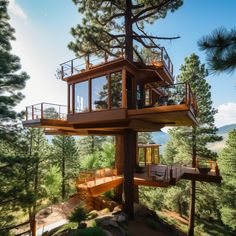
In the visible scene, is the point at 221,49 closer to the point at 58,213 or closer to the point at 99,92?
the point at 99,92

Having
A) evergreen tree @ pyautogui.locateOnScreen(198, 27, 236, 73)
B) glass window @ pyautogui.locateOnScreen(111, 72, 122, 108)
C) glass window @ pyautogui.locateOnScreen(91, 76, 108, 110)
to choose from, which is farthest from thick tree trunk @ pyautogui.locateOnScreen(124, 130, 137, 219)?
evergreen tree @ pyautogui.locateOnScreen(198, 27, 236, 73)

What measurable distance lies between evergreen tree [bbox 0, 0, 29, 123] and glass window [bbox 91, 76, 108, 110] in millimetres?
5447

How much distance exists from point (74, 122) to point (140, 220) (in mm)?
7205

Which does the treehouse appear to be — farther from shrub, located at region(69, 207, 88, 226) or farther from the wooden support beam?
shrub, located at region(69, 207, 88, 226)

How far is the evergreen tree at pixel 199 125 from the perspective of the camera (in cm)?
2095

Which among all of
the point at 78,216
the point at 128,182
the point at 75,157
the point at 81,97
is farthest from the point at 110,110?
the point at 75,157

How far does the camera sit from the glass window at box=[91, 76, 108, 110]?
11.6 m

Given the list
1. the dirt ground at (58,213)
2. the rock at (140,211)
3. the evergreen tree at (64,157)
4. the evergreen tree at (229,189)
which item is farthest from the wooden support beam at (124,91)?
the evergreen tree at (64,157)

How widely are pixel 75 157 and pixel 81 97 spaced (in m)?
20.9

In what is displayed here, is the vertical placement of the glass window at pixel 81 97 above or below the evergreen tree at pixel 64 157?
above

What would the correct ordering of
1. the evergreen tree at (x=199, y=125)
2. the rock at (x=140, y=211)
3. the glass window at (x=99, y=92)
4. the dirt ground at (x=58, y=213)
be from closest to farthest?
the glass window at (x=99, y=92), the rock at (x=140, y=211), the dirt ground at (x=58, y=213), the evergreen tree at (x=199, y=125)

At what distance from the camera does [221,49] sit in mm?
4684

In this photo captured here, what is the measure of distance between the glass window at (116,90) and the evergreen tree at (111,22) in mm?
2505

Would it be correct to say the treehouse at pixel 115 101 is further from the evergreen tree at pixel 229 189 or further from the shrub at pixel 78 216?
the evergreen tree at pixel 229 189
